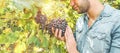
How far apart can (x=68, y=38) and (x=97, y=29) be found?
27 centimetres

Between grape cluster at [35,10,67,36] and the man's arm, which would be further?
the man's arm

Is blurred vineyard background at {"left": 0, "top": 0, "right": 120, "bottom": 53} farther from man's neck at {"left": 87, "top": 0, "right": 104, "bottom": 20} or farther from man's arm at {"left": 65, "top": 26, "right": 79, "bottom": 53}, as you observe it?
man's neck at {"left": 87, "top": 0, "right": 104, "bottom": 20}

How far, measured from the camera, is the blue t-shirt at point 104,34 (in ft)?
9.00

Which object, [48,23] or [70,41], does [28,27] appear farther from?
[70,41]

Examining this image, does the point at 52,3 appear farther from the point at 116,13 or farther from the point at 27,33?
the point at 116,13

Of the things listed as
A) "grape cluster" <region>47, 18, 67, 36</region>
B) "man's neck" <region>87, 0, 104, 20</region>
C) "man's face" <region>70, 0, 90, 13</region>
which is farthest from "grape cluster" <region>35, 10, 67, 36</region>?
"man's neck" <region>87, 0, 104, 20</region>

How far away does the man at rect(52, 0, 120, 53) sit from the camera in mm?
2752

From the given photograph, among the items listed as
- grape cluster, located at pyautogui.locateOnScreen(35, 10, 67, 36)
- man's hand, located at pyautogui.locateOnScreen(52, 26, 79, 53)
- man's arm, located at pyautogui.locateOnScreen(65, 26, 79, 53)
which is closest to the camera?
grape cluster, located at pyautogui.locateOnScreen(35, 10, 67, 36)

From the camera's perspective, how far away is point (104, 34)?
2.78 m

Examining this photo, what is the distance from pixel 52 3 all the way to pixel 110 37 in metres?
0.50

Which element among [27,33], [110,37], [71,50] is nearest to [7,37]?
[27,33]

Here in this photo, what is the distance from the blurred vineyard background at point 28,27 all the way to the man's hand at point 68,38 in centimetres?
4

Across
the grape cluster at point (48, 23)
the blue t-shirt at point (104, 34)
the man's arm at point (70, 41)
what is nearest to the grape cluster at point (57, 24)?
the grape cluster at point (48, 23)

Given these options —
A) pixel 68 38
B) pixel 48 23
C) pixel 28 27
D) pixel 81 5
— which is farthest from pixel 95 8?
pixel 28 27
